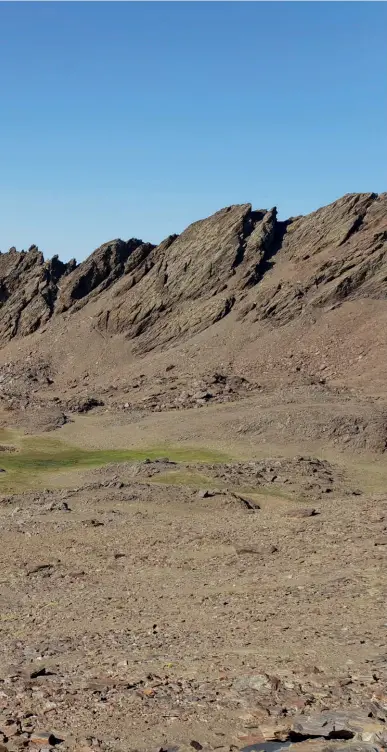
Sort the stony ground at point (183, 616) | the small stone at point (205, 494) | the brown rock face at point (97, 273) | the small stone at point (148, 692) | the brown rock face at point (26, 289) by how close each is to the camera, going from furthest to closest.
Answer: the brown rock face at point (26, 289) < the brown rock face at point (97, 273) < the small stone at point (205, 494) < the small stone at point (148, 692) < the stony ground at point (183, 616)

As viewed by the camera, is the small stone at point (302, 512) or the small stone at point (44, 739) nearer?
the small stone at point (44, 739)

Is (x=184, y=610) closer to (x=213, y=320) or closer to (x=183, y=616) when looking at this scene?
(x=183, y=616)

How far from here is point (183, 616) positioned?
2134cm

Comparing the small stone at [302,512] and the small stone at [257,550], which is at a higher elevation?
the small stone at [257,550]

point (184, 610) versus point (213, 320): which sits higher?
point (213, 320)

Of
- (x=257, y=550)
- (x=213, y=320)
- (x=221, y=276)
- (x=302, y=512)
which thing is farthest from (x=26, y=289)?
(x=257, y=550)

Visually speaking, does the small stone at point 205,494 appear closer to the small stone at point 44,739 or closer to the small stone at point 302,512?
the small stone at point 302,512

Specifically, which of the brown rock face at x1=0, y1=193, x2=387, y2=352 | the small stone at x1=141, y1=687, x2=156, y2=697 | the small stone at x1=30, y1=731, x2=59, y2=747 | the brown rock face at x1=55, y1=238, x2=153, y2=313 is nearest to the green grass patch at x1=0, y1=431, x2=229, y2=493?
the small stone at x1=141, y1=687, x2=156, y2=697

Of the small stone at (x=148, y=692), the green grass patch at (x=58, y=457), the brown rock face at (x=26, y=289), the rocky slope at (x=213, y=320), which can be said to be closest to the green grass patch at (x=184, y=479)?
the green grass patch at (x=58, y=457)

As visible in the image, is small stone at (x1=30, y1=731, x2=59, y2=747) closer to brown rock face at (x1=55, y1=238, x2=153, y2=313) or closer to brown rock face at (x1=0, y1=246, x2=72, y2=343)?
brown rock face at (x1=55, y1=238, x2=153, y2=313)

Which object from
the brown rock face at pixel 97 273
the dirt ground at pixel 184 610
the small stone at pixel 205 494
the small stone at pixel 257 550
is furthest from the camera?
the brown rock face at pixel 97 273

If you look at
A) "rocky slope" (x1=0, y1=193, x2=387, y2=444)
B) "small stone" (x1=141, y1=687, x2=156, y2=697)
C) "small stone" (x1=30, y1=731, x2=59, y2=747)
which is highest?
"rocky slope" (x1=0, y1=193, x2=387, y2=444)

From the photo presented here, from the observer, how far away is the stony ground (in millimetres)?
13477

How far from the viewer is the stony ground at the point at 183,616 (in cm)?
1348
